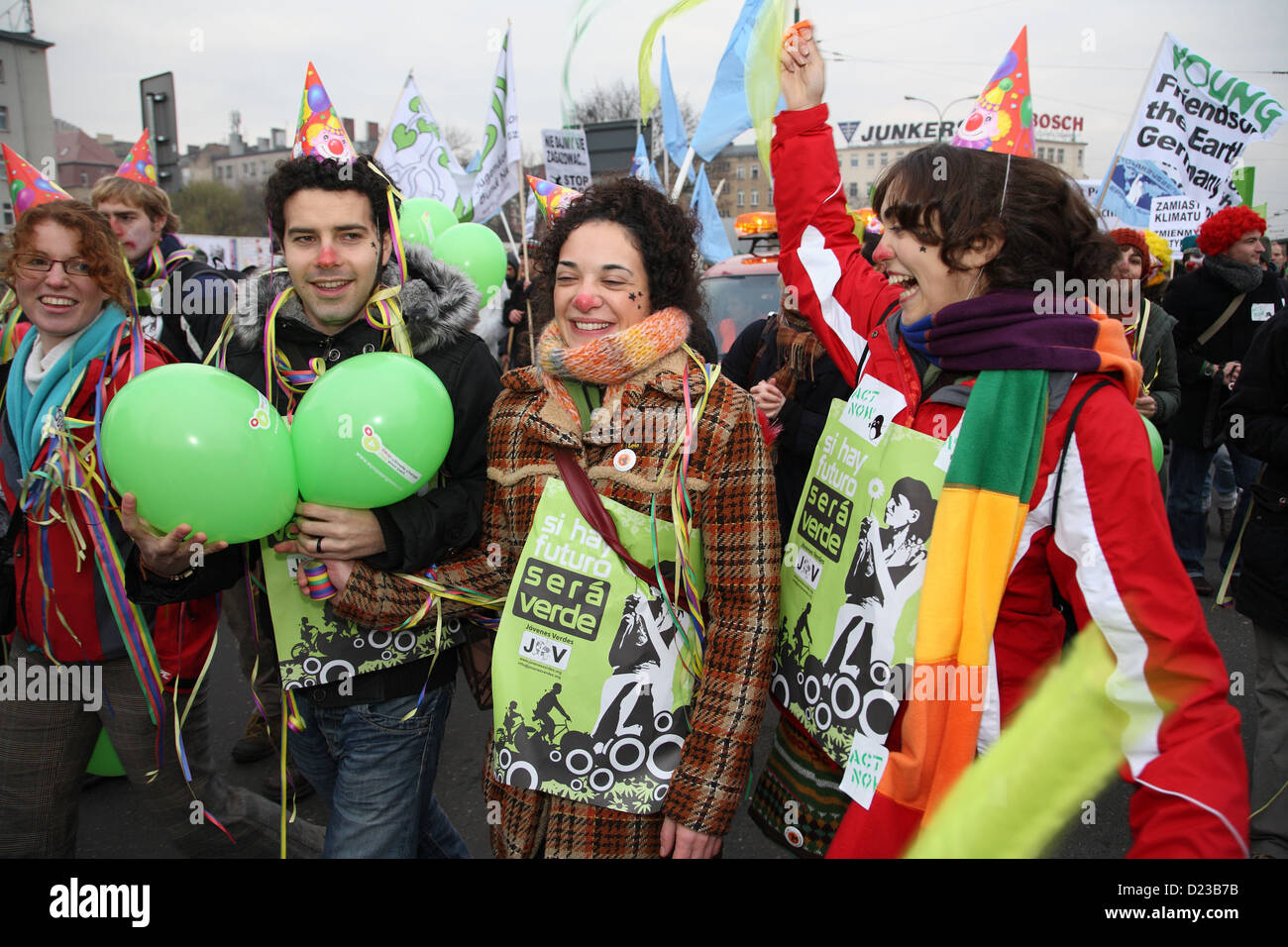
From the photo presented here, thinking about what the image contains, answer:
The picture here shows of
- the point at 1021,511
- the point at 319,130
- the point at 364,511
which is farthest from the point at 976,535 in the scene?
the point at 319,130

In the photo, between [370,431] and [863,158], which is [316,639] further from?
[863,158]

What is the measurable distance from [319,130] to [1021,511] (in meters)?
2.11

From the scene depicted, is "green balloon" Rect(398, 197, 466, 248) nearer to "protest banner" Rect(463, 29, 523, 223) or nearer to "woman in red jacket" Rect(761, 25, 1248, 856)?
"protest banner" Rect(463, 29, 523, 223)

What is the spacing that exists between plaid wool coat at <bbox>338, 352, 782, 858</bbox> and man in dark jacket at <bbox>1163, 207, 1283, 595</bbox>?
17.3 feet

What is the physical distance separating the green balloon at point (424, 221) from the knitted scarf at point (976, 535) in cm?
396

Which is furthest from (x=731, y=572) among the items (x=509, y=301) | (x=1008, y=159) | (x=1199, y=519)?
(x=509, y=301)

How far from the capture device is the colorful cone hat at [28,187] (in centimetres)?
283

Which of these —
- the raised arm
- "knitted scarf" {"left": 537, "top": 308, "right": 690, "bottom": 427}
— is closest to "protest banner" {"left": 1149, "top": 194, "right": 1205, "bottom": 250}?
the raised arm

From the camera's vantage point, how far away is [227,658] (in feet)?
16.4

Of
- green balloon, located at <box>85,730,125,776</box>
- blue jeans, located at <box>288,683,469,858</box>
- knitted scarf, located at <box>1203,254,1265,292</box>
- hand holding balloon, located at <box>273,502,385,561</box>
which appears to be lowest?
green balloon, located at <box>85,730,125,776</box>

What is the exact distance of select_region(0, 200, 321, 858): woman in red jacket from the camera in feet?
7.68

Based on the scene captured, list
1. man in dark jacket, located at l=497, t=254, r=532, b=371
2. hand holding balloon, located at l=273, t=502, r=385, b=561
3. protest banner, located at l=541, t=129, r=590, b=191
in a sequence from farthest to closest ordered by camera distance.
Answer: man in dark jacket, located at l=497, t=254, r=532, b=371 → protest banner, located at l=541, t=129, r=590, b=191 → hand holding balloon, located at l=273, t=502, r=385, b=561

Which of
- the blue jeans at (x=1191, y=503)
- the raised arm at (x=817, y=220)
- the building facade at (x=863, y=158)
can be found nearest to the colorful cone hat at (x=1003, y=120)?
the raised arm at (x=817, y=220)
